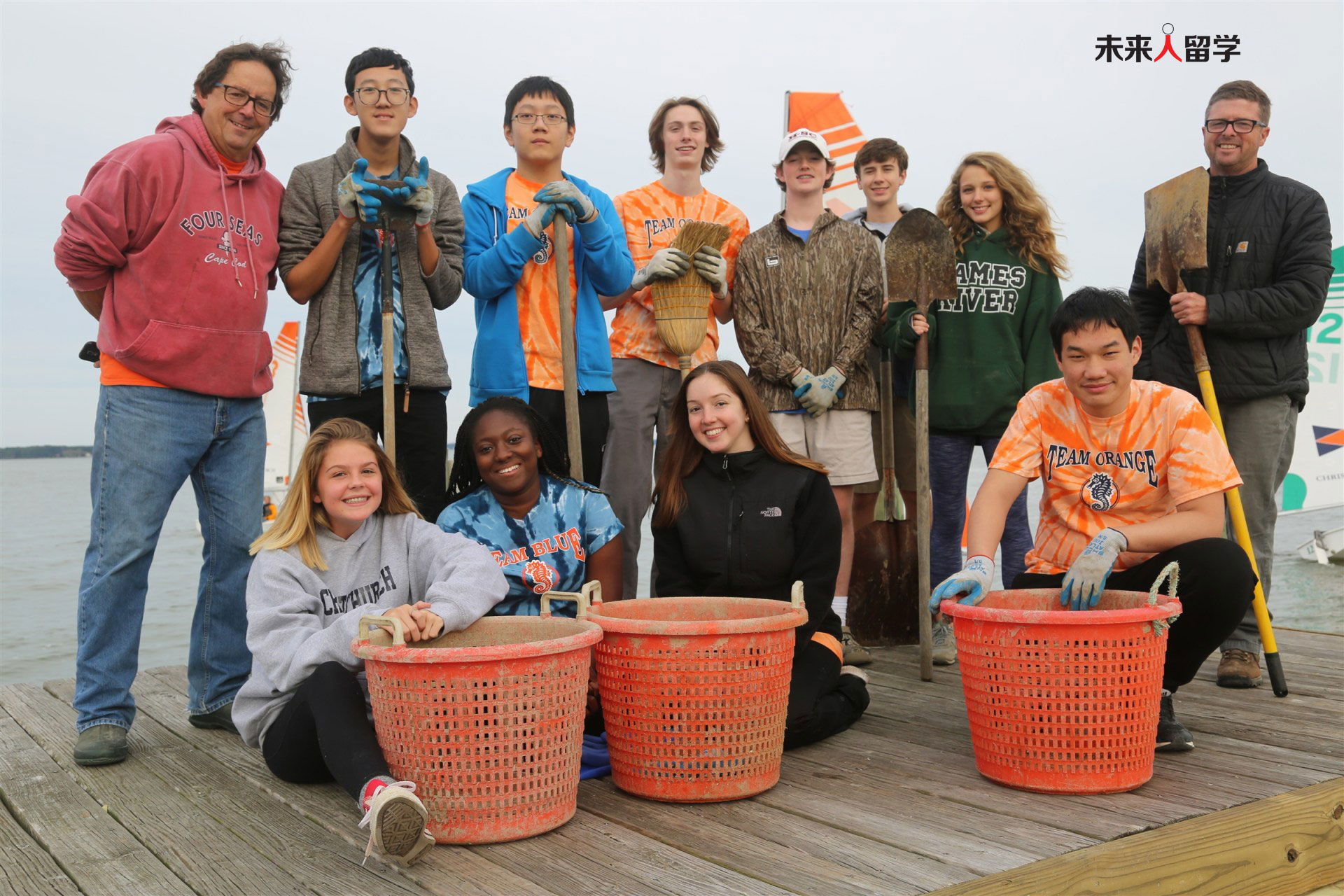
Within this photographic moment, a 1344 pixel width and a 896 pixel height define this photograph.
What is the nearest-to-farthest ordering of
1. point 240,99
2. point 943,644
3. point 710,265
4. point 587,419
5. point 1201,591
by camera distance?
point 1201,591, point 240,99, point 587,419, point 710,265, point 943,644

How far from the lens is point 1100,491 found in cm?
284

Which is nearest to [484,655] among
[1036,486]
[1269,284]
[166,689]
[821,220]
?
[166,689]

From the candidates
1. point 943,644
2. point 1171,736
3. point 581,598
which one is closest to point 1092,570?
point 1171,736

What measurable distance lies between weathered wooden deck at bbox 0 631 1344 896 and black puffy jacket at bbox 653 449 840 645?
1.60ft

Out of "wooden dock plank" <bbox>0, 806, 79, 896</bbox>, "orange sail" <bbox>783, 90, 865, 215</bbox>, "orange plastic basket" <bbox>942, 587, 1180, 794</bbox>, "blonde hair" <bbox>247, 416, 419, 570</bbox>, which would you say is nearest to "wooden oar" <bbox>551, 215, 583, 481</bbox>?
"blonde hair" <bbox>247, 416, 419, 570</bbox>

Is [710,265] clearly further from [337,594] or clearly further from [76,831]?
[76,831]

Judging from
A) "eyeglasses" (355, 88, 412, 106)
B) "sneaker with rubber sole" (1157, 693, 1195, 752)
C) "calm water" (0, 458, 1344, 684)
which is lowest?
"calm water" (0, 458, 1344, 684)

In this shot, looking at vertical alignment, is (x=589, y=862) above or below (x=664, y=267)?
below

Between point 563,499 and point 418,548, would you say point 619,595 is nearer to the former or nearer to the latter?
point 563,499

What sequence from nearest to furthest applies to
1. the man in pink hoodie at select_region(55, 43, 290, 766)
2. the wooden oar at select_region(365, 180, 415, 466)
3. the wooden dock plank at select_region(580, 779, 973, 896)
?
1. the wooden dock plank at select_region(580, 779, 973, 896)
2. the man in pink hoodie at select_region(55, 43, 290, 766)
3. the wooden oar at select_region(365, 180, 415, 466)

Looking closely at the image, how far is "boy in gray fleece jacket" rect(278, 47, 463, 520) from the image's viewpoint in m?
3.26

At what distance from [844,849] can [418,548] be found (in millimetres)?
1311

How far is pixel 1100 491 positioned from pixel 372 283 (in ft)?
7.40

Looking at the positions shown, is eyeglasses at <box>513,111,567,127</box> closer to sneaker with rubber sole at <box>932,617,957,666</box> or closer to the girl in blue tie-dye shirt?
the girl in blue tie-dye shirt
